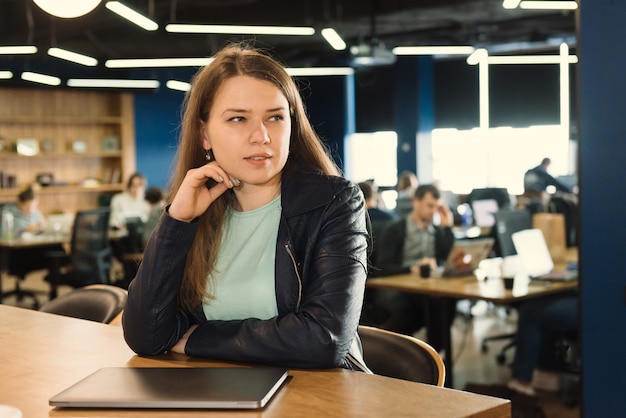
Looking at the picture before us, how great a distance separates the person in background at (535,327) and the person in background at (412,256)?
47 cm

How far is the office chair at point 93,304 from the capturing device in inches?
101

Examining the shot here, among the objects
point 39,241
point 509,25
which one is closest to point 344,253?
point 39,241

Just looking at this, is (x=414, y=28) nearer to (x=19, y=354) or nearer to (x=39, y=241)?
(x=39, y=241)

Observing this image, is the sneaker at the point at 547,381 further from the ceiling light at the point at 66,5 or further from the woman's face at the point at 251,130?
the woman's face at the point at 251,130

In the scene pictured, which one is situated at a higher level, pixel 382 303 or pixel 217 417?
pixel 217 417

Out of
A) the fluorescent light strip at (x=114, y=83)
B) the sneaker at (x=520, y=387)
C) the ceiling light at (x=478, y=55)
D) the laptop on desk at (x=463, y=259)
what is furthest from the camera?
the fluorescent light strip at (x=114, y=83)

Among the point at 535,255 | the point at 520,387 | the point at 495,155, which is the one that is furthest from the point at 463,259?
the point at 495,155

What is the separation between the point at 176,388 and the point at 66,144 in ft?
42.1

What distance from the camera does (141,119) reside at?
14.3m

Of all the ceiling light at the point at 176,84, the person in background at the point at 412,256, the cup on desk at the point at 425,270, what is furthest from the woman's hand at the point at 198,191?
the ceiling light at the point at 176,84

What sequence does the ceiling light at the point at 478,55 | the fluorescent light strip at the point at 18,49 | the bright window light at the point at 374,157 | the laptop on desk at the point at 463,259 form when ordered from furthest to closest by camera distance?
the bright window light at the point at 374,157 < the ceiling light at the point at 478,55 < the fluorescent light strip at the point at 18,49 < the laptop on desk at the point at 463,259

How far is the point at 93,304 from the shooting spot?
8.63 ft

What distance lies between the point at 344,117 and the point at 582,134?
1356cm

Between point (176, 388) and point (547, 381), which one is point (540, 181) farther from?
point (176, 388)
